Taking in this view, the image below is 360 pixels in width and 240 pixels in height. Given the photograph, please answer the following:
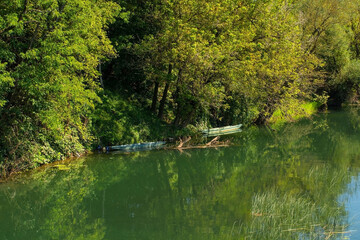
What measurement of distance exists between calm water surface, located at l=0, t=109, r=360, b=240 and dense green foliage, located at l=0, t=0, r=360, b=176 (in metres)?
1.93

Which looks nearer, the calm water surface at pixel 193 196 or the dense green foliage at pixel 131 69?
the calm water surface at pixel 193 196

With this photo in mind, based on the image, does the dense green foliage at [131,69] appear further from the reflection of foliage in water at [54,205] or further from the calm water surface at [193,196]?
the calm water surface at [193,196]

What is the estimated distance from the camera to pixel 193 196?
51.2 feet

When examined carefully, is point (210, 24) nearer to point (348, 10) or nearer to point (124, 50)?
point (124, 50)

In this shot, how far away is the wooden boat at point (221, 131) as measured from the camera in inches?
1149

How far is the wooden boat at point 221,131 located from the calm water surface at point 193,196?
392 cm

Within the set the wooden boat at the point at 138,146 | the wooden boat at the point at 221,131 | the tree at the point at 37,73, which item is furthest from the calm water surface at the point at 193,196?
the wooden boat at the point at 221,131

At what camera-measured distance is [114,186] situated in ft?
56.6

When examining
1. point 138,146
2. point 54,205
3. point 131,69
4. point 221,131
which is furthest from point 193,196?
point 221,131

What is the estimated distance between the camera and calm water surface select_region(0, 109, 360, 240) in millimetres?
11695

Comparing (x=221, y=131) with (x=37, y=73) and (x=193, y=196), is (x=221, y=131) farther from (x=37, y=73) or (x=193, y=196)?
(x=37, y=73)

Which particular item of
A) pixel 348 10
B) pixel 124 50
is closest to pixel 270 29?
pixel 124 50

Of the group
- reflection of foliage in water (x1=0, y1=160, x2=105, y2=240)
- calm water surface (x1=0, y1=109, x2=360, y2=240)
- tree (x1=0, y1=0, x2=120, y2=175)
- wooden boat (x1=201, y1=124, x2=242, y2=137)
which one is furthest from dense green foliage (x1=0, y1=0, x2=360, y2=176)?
calm water surface (x1=0, y1=109, x2=360, y2=240)

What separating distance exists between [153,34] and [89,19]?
979 centimetres
